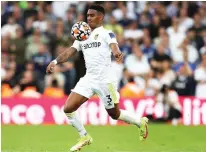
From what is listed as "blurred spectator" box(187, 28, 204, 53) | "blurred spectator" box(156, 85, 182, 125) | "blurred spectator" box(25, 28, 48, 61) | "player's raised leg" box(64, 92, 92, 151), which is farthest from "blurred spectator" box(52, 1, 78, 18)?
"player's raised leg" box(64, 92, 92, 151)

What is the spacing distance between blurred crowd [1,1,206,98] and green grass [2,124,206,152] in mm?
1985

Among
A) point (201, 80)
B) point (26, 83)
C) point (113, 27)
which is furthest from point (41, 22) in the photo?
point (201, 80)

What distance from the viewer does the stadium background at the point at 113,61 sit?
1911 centimetres

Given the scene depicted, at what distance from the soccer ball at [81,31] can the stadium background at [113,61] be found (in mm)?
5178

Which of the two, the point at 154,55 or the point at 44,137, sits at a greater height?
the point at 154,55

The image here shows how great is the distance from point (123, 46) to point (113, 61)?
2.65ft

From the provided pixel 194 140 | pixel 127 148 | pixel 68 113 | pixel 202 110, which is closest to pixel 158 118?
pixel 202 110

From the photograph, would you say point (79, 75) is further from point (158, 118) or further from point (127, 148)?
point (127, 148)

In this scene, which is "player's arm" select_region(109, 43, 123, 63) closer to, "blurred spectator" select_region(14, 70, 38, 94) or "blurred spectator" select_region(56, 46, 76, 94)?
"blurred spectator" select_region(14, 70, 38, 94)

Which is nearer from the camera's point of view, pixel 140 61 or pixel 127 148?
pixel 127 148

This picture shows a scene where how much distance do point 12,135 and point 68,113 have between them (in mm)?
4626

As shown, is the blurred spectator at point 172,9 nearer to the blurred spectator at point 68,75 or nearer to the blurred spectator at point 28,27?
the blurred spectator at point 68,75

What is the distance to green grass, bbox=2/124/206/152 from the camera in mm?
12484

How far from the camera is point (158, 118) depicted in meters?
19.4
